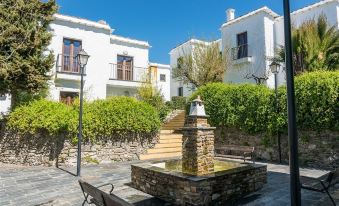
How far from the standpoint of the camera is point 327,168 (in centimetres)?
1055

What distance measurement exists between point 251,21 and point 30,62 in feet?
53.0

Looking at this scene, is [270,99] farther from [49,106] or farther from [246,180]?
[49,106]

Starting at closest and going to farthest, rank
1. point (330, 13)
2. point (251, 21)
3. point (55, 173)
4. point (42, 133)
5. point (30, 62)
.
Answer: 1. point (55, 173)
2. point (42, 133)
3. point (30, 62)
4. point (330, 13)
5. point (251, 21)

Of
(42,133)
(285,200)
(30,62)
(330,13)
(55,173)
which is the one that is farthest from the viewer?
(330,13)

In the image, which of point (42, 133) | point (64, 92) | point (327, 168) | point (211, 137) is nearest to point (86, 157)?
point (42, 133)

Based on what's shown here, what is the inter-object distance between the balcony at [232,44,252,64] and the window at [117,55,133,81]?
327 inches

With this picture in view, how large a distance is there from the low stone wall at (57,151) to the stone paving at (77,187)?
590 millimetres

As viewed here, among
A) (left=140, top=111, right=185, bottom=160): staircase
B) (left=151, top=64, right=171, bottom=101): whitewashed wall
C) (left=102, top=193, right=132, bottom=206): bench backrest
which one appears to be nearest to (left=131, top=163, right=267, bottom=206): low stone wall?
(left=102, top=193, right=132, bottom=206): bench backrest

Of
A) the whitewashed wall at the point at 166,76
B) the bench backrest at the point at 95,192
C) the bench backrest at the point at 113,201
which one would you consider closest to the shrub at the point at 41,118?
the bench backrest at the point at 95,192

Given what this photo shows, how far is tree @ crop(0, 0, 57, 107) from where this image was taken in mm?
12727

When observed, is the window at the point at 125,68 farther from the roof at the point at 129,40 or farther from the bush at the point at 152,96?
the bush at the point at 152,96

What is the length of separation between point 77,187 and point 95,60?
13.5 meters

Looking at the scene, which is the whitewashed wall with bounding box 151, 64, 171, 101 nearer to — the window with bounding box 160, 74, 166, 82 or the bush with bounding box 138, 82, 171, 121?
the window with bounding box 160, 74, 166, 82

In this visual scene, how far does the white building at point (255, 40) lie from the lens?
20.2 meters
